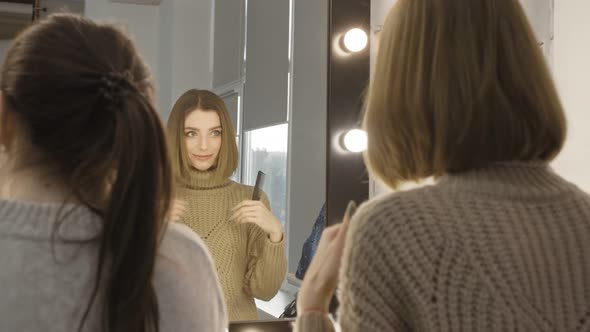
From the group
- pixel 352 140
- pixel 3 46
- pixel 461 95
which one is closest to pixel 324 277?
pixel 461 95

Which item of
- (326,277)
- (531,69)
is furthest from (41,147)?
(531,69)

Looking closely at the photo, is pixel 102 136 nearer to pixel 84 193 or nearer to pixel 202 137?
pixel 84 193

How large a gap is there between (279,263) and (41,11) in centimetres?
62

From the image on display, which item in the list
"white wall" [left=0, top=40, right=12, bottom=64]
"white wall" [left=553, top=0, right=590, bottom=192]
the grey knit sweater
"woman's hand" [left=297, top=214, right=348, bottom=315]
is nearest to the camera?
the grey knit sweater

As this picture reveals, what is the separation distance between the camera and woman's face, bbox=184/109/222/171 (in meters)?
1.19

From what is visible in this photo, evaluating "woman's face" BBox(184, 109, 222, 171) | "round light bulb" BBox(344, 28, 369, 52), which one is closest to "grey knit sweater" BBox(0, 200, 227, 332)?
"woman's face" BBox(184, 109, 222, 171)

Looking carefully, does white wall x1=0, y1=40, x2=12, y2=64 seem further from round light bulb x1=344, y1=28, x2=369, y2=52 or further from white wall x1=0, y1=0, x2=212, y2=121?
round light bulb x1=344, y1=28, x2=369, y2=52

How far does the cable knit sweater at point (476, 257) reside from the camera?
60 centimetres

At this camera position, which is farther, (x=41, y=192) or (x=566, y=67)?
(x=566, y=67)

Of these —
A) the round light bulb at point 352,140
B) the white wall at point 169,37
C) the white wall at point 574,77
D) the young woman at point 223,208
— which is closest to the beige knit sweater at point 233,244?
the young woman at point 223,208

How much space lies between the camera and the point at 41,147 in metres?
0.59

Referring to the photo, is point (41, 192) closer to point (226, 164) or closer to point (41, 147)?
point (41, 147)

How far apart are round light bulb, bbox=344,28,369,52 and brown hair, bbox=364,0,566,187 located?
79cm

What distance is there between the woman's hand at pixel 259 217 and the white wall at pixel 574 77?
0.53 metres
